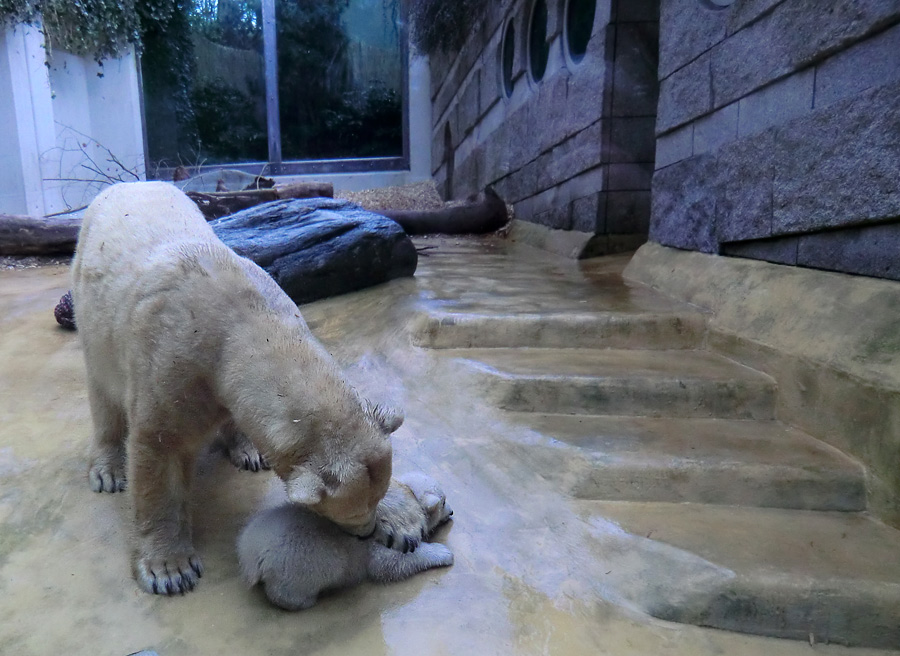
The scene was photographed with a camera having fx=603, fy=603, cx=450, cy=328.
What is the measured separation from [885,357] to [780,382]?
56 cm

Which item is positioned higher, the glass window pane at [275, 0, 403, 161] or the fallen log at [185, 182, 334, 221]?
the glass window pane at [275, 0, 403, 161]

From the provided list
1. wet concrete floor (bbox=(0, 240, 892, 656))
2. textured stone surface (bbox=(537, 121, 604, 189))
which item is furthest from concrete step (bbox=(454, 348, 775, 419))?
textured stone surface (bbox=(537, 121, 604, 189))

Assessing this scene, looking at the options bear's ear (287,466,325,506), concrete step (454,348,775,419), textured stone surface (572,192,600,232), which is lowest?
concrete step (454,348,775,419)

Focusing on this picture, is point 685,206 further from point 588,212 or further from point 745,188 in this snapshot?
point 588,212

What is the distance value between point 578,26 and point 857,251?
4.81 metres

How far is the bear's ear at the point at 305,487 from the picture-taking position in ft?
5.54

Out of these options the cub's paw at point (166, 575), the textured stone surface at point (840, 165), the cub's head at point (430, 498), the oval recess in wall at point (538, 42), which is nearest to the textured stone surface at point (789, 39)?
the textured stone surface at point (840, 165)

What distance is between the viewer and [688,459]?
8.24ft

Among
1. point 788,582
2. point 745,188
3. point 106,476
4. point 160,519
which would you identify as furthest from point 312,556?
point 745,188

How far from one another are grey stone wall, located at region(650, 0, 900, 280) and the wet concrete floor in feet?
5.96

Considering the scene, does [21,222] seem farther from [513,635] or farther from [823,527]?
[823,527]

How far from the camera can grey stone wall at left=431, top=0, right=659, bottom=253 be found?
5.65 metres

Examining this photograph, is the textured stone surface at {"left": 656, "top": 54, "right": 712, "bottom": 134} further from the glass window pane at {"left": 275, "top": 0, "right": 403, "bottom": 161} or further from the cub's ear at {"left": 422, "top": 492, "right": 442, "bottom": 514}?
the glass window pane at {"left": 275, "top": 0, "right": 403, "bottom": 161}

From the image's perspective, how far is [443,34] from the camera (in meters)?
12.6
